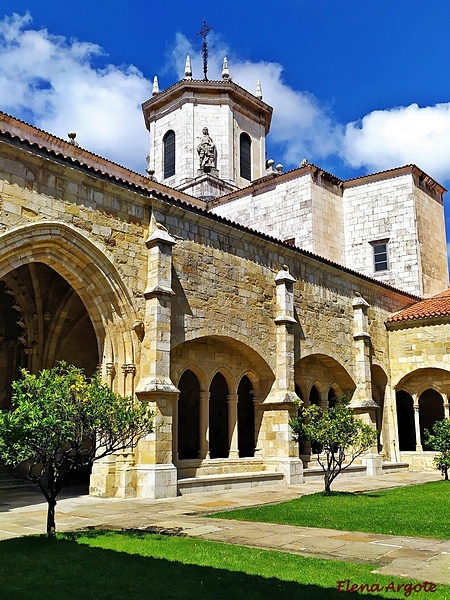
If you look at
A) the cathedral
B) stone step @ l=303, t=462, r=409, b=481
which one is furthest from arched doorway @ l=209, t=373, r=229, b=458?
stone step @ l=303, t=462, r=409, b=481

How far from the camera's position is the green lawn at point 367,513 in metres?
8.31

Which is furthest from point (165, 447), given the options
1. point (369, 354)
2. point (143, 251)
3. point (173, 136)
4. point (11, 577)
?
point (173, 136)

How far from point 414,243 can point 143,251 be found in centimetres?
1492

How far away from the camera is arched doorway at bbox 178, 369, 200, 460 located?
20094 millimetres

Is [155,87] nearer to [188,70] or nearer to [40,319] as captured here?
[188,70]

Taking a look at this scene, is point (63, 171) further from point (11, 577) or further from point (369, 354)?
point (369, 354)

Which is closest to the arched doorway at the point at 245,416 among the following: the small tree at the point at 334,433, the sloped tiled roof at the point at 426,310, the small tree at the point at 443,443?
the sloped tiled roof at the point at 426,310

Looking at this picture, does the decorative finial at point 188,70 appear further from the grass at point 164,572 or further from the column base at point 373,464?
the grass at point 164,572

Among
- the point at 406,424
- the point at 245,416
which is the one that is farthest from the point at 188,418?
the point at 406,424

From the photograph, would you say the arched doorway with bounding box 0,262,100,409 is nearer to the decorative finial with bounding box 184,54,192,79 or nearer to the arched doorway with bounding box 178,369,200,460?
the arched doorway with bounding box 178,369,200,460

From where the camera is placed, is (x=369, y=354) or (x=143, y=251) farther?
(x=369, y=354)

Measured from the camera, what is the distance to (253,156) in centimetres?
2820

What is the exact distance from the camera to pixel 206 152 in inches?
1009

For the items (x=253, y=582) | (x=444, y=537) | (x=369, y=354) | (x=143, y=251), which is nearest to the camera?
(x=253, y=582)
